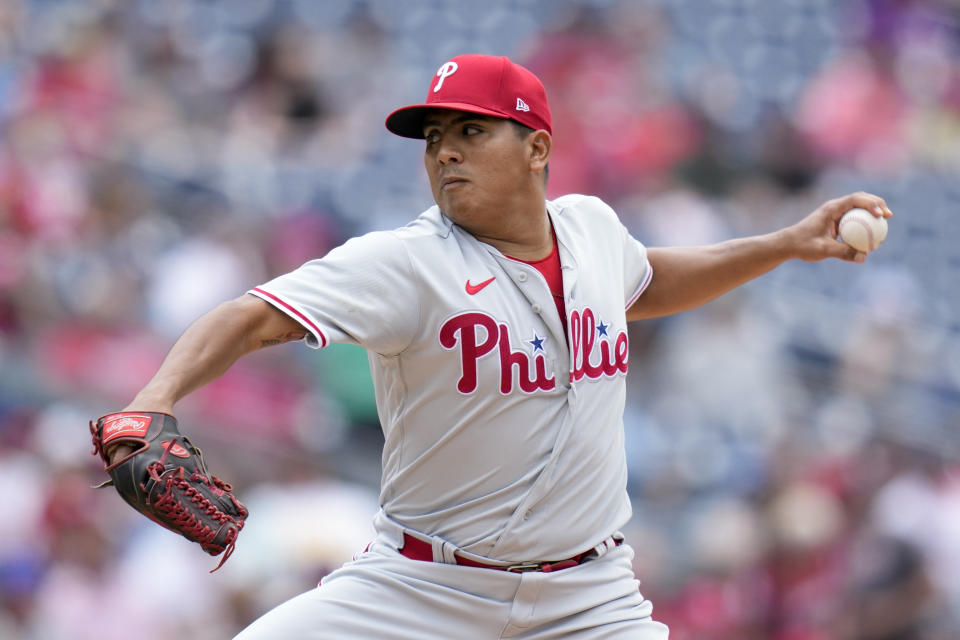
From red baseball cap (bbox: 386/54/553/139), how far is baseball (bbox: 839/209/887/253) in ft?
3.15

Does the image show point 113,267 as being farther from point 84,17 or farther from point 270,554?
point 84,17

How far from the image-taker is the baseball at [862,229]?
336 cm

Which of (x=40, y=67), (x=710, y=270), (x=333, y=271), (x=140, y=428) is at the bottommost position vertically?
(x=140, y=428)

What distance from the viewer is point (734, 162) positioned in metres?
8.58

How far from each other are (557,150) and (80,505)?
12.7 feet

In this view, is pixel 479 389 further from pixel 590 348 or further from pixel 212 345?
pixel 212 345

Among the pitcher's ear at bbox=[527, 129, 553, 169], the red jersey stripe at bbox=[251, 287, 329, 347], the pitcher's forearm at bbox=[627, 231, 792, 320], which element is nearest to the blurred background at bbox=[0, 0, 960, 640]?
the pitcher's forearm at bbox=[627, 231, 792, 320]

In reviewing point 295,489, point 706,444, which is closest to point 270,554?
point 295,489

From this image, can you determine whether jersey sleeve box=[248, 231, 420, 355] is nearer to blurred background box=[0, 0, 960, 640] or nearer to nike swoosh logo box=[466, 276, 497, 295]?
nike swoosh logo box=[466, 276, 497, 295]

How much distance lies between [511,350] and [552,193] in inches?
204

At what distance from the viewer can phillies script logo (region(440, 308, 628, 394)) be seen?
2797mm

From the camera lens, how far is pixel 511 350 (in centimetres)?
285

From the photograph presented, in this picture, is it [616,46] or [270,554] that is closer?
[270,554]

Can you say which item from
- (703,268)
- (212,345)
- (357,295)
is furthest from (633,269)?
(212,345)
